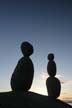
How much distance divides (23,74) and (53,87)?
4.40m

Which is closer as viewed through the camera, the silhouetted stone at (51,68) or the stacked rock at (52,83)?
the stacked rock at (52,83)

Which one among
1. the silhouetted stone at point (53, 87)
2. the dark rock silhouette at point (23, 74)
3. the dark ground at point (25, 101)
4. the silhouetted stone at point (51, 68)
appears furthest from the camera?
the silhouetted stone at point (51, 68)

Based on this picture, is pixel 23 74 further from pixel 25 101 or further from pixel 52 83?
pixel 52 83

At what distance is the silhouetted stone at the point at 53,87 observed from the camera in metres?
21.4

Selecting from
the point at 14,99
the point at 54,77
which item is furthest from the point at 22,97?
the point at 54,77

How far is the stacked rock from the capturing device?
21.4 metres

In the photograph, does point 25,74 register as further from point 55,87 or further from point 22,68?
point 55,87

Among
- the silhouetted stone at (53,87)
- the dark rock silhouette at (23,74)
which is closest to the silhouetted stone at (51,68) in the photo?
the silhouetted stone at (53,87)

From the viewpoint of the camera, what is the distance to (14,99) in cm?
1705

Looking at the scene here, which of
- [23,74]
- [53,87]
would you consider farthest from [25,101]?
[53,87]

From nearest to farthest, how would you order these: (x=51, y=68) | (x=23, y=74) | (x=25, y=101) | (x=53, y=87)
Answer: (x=25, y=101) → (x=23, y=74) → (x=53, y=87) → (x=51, y=68)

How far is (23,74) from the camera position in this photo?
17.8 metres

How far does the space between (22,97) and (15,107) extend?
1.49 meters

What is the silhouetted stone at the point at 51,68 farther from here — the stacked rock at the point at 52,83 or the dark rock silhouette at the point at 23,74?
the dark rock silhouette at the point at 23,74
